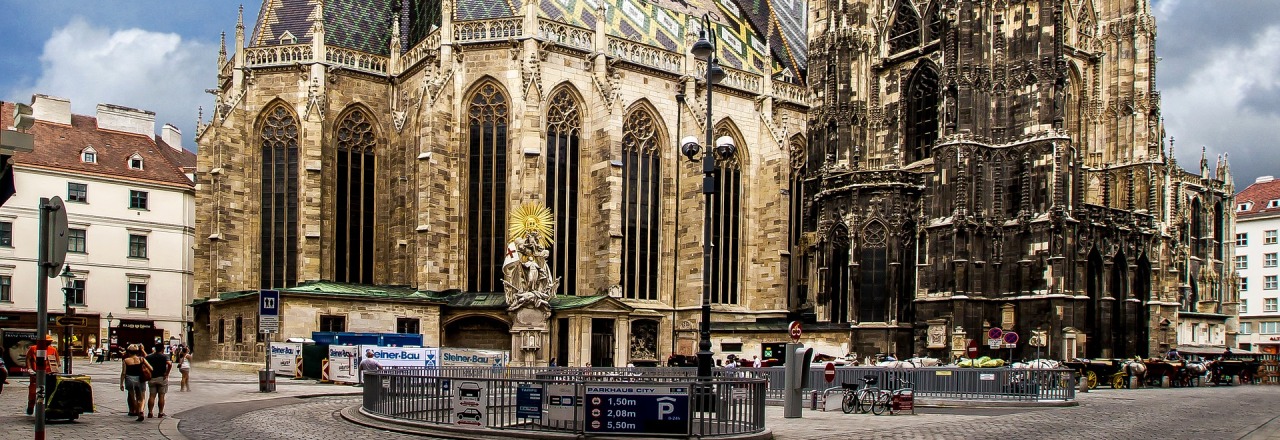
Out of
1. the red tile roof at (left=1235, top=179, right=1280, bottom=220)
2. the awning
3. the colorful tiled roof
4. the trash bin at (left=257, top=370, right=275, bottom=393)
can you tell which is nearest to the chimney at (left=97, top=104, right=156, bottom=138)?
the colorful tiled roof

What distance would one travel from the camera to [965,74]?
4350 centimetres

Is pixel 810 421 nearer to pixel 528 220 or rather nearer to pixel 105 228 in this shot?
pixel 528 220

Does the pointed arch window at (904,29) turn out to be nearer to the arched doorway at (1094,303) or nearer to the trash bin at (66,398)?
the arched doorway at (1094,303)

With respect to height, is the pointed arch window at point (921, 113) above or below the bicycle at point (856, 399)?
above

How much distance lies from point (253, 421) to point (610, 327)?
2406cm

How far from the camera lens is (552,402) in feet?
51.4

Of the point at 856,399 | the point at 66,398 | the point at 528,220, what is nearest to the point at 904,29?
the point at 528,220

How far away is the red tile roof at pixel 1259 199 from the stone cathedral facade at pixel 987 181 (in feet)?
106

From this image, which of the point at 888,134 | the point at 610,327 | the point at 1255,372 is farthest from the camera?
the point at 888,134

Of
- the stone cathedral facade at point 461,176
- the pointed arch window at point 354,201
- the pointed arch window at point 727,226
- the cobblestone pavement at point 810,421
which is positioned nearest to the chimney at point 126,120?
the stone cathedral facade at point 461,176

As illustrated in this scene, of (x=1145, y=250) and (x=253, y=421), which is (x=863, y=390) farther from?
(x=1145, y=250)

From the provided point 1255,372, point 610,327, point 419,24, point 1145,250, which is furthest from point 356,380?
point 1255,372

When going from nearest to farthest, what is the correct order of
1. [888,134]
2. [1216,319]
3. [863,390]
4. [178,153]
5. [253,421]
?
[253,421] → [863,390] → [888,134] → [1216,319] → [178,153]

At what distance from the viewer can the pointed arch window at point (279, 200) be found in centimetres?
4403
